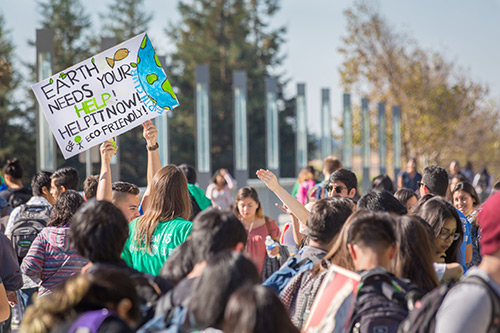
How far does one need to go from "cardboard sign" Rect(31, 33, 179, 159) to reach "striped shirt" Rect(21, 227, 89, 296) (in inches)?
71.9

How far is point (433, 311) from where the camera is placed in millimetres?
3242

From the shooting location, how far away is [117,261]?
4.03 metres

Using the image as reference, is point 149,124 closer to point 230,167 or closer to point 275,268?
point 275,268

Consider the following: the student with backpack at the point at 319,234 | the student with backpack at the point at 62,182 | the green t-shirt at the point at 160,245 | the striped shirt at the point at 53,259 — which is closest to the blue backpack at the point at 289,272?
the student with backpack at the point at 319,234

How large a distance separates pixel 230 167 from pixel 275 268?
4647 centimetres

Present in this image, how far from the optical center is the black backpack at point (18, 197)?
9.12 m

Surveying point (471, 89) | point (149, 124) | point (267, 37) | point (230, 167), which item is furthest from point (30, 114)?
point (149, 124)

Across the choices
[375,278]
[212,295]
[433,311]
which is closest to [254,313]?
[212,295]

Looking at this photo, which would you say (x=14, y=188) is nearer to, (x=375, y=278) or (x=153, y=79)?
(x=153, y=79)

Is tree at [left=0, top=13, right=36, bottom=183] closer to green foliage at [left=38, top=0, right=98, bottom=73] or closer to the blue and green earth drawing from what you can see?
green foliage at [left=38, top=0, right=98, bottom=73]

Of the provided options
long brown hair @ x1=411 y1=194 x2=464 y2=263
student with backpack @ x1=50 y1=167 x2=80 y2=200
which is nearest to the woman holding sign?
long brown hair @ x1=411 y1=194 x2=464 y2=263

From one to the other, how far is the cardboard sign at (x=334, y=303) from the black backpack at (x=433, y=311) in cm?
30

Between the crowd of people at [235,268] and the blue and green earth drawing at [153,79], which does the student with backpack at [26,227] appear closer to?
the crowd of people at [235,268]

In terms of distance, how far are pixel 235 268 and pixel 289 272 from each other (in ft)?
4.12
